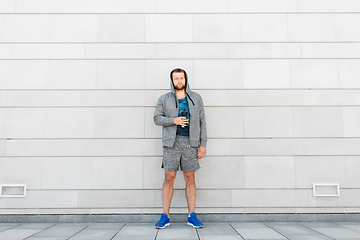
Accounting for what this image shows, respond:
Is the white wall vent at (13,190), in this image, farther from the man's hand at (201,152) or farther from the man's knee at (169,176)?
the man's hand at (201,152)

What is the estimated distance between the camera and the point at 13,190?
3.02 m

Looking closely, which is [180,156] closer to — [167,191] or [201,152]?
[201,152]

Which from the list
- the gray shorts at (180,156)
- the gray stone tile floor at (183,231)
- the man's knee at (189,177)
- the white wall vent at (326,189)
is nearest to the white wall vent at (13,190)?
the gray stone tile floor at (183,231)

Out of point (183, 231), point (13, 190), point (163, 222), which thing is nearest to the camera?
point (183, 231)

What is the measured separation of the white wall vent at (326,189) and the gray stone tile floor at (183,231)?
38 cm

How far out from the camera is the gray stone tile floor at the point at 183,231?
2359 millimetres

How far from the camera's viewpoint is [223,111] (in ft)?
10.4

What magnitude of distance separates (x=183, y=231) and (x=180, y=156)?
0.87 metres
